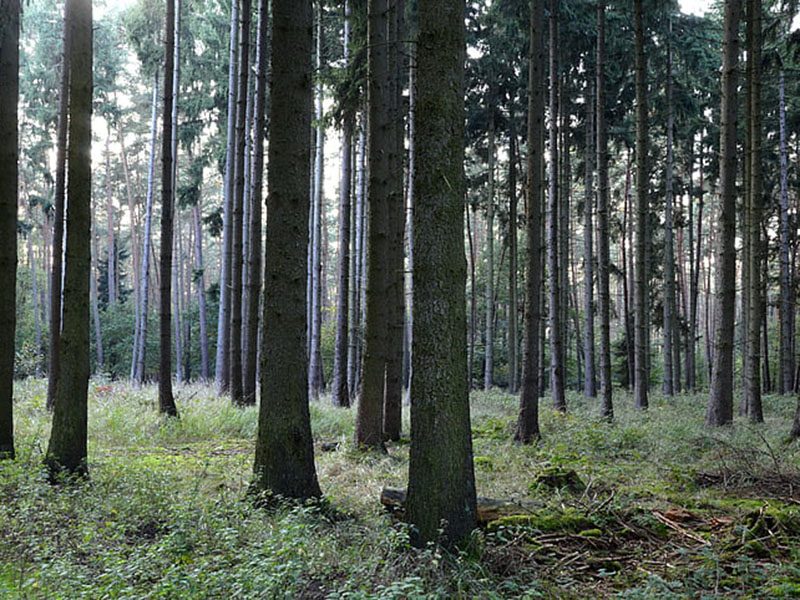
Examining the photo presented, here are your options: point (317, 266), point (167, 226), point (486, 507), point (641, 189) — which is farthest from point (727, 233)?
point (167, 226)

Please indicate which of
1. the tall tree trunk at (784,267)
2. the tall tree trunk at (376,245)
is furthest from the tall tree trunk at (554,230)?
the tall tree trunk at (784,267)

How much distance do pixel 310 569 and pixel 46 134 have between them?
22893 millimetres

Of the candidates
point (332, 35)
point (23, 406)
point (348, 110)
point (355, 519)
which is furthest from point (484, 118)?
point (355, 519)

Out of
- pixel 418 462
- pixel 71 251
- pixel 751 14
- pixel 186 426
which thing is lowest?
pixel 186 426

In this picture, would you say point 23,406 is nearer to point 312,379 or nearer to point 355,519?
point 312,379

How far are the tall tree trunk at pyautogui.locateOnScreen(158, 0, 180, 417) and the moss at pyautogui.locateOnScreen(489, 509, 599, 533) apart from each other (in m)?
7.72

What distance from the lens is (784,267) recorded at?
631 inches

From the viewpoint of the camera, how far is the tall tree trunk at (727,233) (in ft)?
36.6

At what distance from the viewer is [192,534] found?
4.96 m

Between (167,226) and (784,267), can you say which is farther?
(784,267)

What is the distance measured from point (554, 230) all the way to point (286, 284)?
777 centimetres

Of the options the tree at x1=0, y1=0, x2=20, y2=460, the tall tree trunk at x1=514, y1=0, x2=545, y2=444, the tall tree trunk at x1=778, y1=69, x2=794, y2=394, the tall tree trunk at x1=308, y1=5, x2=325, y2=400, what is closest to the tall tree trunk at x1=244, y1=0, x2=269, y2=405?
the tall tree trunk at x1=308, y1=5, x2=325, y2=400

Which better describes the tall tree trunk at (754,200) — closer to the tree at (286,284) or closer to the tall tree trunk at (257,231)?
the tall tree trunk at (257,231)

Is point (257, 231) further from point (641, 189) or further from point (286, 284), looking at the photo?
point (641, 189)
